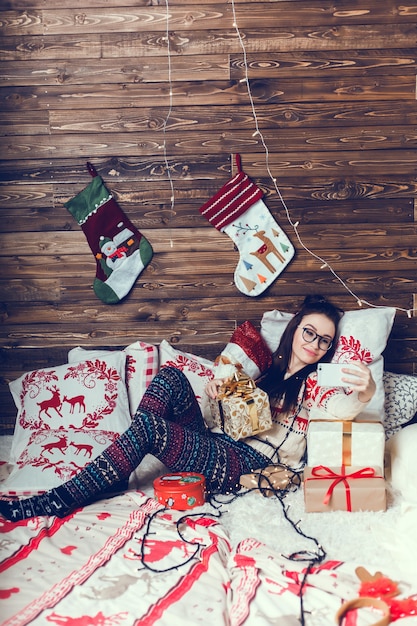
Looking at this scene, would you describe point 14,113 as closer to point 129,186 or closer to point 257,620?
point 129,186

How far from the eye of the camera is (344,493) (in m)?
Result: 2.10

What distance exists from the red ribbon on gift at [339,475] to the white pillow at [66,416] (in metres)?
0.80

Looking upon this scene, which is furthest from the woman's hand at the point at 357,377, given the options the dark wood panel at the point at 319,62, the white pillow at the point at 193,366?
the dark wood panel at the point at 319,62

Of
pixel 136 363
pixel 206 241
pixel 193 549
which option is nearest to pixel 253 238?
pixel 206 241

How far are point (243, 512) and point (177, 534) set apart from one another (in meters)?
0.25

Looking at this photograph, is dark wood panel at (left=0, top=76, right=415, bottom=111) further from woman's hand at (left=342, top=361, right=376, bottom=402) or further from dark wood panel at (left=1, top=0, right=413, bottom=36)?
woman's hand at (left=342, top=361, right=376, bottom=402)

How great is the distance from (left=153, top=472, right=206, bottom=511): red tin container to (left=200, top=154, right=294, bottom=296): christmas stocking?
3.23 ft

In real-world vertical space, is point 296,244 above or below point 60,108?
below

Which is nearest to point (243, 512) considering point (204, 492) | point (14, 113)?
point (204, 492)

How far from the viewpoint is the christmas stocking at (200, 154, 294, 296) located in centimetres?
290

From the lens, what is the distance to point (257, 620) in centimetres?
147

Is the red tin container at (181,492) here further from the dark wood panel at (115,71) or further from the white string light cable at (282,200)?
the dark wood panel at (115,71)

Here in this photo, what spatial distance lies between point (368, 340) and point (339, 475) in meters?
0.70

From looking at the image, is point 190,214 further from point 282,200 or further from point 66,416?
point 66,416
